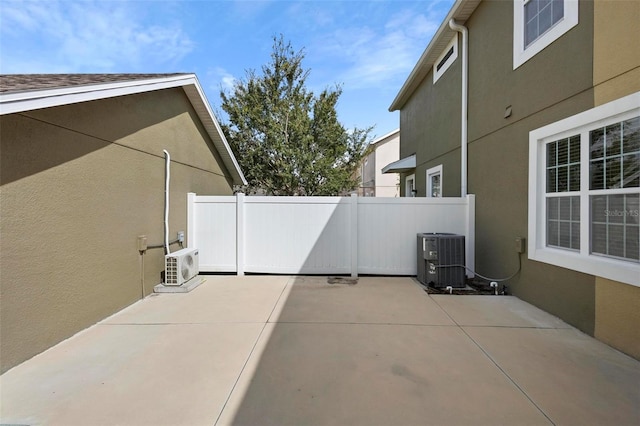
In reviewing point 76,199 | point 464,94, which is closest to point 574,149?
point 464,94

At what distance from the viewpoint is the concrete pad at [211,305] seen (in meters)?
4.06

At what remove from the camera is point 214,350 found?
3.16 meters

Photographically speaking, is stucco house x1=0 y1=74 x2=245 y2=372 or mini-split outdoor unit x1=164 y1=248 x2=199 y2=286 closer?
stucco house x1=0 y1=74 x2=245 y2=372

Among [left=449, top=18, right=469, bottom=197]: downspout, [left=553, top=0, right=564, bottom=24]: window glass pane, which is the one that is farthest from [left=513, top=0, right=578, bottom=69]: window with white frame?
[left=449, top=18, right=469, bottom=197]: downspout

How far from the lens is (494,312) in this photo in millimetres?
4312

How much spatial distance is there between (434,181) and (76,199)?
8347 mm

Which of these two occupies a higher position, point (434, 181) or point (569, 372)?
point (434, 181)

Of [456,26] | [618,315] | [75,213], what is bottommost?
[618,315]

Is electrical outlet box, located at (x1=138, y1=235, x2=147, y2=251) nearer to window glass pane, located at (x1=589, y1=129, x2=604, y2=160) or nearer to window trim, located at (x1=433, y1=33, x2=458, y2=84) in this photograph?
window glass pane, located at (x1=589, y1=129, x2=604, y2=160)

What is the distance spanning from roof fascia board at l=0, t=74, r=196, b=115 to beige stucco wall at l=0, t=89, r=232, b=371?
28 cm

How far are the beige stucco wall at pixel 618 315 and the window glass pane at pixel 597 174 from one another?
1.10m

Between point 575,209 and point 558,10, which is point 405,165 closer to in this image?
point 558,10

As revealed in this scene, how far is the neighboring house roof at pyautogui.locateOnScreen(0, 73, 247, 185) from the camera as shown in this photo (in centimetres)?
268

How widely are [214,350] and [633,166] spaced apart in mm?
4794
